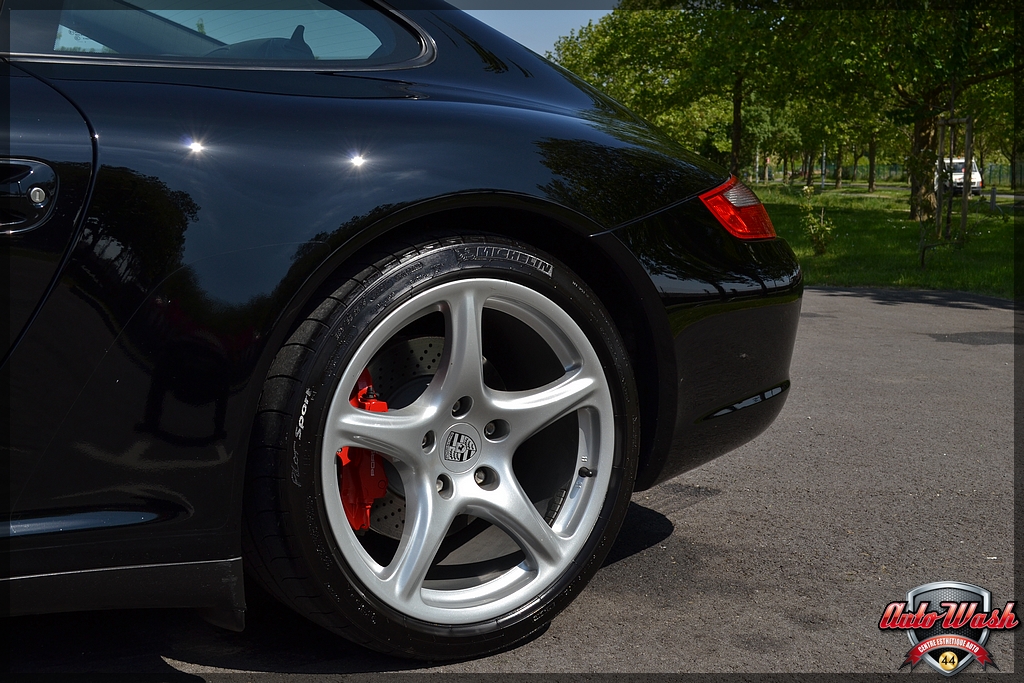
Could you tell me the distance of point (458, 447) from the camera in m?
1.98

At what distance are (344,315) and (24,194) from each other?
568mm

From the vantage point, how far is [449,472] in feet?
6.47

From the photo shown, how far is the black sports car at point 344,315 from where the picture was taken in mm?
1585

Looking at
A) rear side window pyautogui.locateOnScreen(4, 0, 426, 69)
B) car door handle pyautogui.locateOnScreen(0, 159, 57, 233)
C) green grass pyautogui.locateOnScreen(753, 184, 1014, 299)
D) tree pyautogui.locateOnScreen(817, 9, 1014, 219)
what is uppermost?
tree pyautogui.locateOnScreen(817, 9, 1014, 219)

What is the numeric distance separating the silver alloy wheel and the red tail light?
57 cm

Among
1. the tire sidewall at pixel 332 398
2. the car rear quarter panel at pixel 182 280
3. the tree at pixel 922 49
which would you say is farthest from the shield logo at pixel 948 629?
the tree at pixel 922 49

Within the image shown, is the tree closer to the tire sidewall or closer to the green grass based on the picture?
the green grass

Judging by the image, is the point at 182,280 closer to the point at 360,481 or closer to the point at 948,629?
the point at 360,481

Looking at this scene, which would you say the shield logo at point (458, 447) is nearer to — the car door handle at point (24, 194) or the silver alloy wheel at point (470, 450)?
the silver alloy wheel at point (470, 450)

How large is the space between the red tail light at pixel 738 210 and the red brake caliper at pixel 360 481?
100 cm

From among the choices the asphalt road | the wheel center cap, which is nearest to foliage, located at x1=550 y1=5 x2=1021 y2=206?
the asphalt road

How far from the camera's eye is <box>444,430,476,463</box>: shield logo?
197cm

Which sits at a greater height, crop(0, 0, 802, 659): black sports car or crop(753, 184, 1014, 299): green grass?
crop(0, 0, 802, 659): black sports car

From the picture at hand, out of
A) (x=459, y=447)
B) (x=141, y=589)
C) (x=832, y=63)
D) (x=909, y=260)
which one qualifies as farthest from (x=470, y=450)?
(x=832, y=63)
